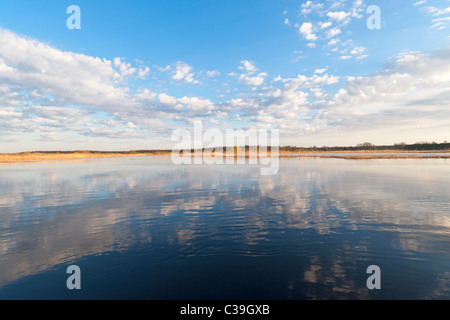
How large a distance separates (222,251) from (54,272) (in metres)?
5.49

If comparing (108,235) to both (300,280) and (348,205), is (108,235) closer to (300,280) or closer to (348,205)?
(300,280)

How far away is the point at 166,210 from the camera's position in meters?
14.7

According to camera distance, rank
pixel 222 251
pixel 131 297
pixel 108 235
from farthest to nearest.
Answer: pixel 108 235 → pixel 222 251 → pixel 131 297

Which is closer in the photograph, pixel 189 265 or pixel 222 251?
pixel 189 265

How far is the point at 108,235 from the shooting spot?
10.5 meters

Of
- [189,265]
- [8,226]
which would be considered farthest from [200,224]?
[8,226]

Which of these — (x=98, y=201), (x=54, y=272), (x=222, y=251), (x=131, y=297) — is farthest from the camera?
(x=98, y=201)

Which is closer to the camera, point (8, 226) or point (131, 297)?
point (131, 297)

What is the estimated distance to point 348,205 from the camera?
50.1ft

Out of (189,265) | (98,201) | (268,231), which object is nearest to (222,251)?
(189,265)

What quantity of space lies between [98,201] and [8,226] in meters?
5.85

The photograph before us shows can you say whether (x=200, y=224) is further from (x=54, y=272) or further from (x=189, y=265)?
(x=54, y=272)
